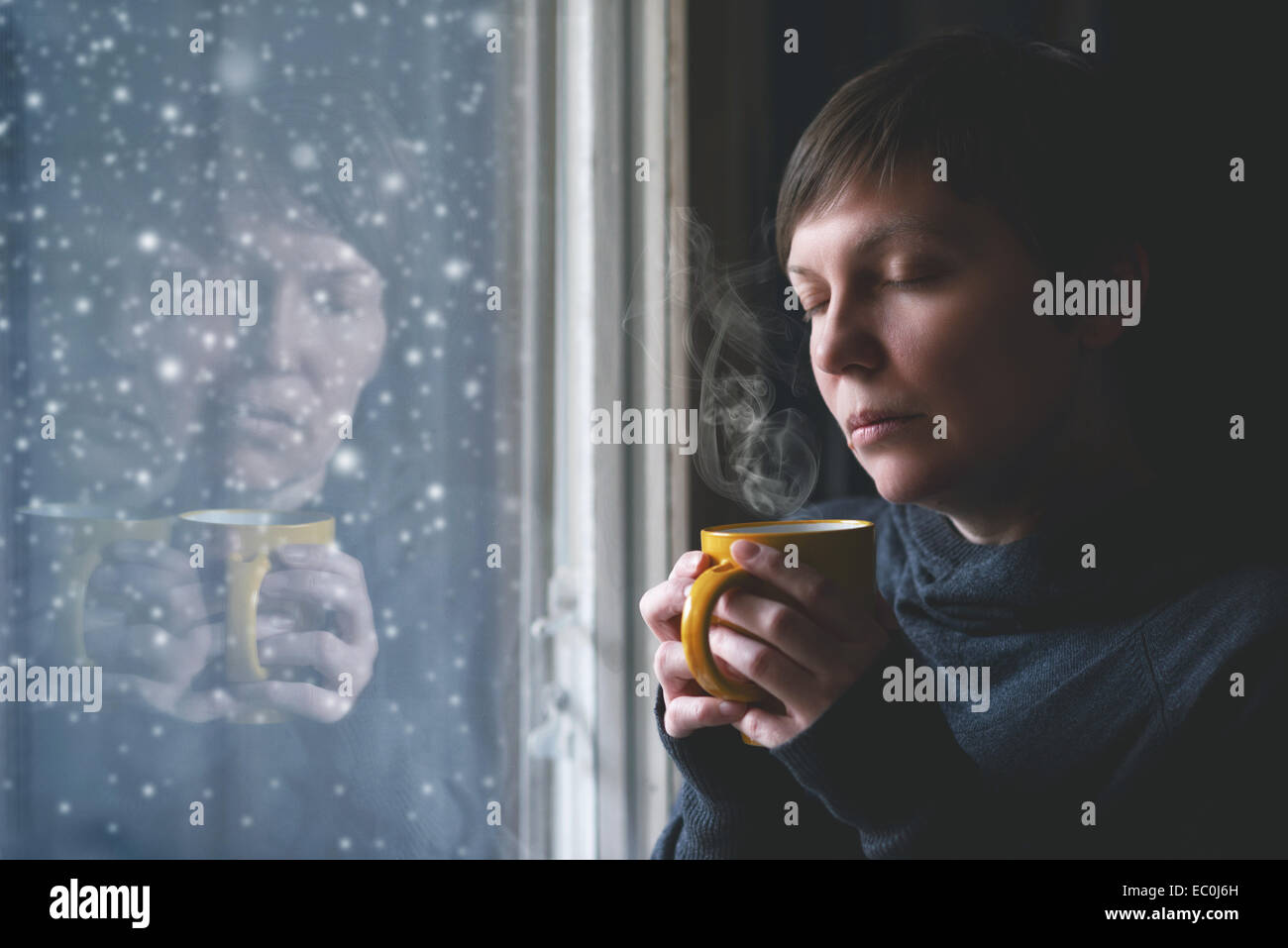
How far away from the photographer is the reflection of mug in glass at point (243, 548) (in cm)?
62

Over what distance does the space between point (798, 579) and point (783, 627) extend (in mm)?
32

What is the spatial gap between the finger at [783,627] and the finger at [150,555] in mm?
454

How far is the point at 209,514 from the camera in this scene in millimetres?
620

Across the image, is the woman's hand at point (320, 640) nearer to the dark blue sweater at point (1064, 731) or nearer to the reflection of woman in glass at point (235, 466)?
the reflection of woman in glass at point (235, 466)

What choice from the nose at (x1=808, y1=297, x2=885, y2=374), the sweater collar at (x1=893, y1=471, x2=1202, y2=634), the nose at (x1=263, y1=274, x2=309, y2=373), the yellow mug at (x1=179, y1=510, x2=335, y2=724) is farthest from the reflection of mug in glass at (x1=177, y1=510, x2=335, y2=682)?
the sweater collar at (x1=893, y1=471, x2=1202, y2=634)

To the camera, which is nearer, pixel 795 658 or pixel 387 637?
pixel 795 658

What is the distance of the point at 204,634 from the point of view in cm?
62

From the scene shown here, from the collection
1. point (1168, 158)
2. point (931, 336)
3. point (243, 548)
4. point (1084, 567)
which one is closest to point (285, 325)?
point (243, 548)

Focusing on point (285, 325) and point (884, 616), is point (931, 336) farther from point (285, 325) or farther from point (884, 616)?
point (285, 325)

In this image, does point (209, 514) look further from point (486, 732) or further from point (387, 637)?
point (486, 732)

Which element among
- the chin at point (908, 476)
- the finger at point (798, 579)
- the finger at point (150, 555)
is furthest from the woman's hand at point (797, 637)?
the finger at point (150, 555)

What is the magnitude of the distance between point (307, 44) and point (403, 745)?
621 mm
